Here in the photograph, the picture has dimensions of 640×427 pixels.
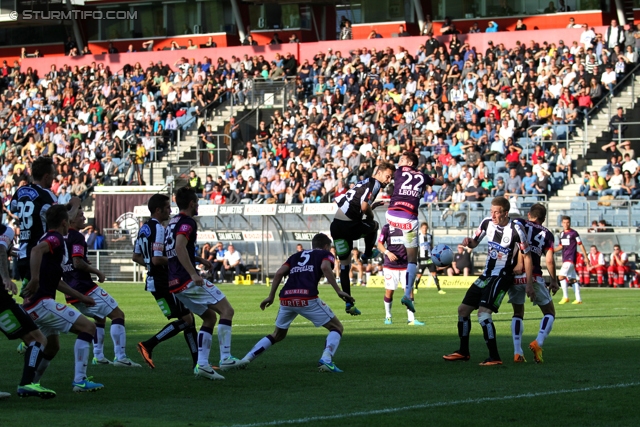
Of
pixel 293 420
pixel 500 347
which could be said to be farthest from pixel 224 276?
pixel 293 420

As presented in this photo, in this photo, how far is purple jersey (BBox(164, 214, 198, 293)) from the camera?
1134 centimetres

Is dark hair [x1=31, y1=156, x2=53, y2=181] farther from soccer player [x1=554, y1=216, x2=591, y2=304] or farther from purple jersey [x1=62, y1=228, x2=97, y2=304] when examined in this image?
soccer player [x1=554, y1=216, x2=591, y2=304]

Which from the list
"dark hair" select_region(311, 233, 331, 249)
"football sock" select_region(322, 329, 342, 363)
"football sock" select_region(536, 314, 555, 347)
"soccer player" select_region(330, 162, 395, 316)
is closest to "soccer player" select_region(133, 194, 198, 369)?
"football sock" select_region(322, 329, 342, 363)

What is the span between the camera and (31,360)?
384 inches

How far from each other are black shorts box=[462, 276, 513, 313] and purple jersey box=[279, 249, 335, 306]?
176 cm

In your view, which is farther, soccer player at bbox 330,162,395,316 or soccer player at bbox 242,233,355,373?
soccer player at bbox 330,162,395,316

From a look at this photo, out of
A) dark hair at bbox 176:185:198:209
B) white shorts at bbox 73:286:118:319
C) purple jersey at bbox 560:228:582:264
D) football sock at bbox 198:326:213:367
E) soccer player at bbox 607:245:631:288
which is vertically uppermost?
dark hair at bbox 176:185:198:209

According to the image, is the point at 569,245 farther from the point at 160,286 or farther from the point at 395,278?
the point at 160,286

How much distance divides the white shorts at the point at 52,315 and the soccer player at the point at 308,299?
7.42ft

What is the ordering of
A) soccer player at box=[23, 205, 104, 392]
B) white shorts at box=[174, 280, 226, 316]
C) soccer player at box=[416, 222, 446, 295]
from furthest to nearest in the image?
soccer player at box=[416, 222, 446, 295] < white shorts at box=[174, 280, 226, 316] < soccer player at box=[23, 205, 104, 392]

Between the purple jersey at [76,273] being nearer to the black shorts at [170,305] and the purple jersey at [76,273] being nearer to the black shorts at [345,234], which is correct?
the black shorts at [170,305]

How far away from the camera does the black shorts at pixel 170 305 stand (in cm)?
1227

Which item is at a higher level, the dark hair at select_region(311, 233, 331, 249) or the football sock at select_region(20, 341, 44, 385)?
the dark hair at select_region(311, 233, 331, 249)

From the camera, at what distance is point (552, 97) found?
114 feet
